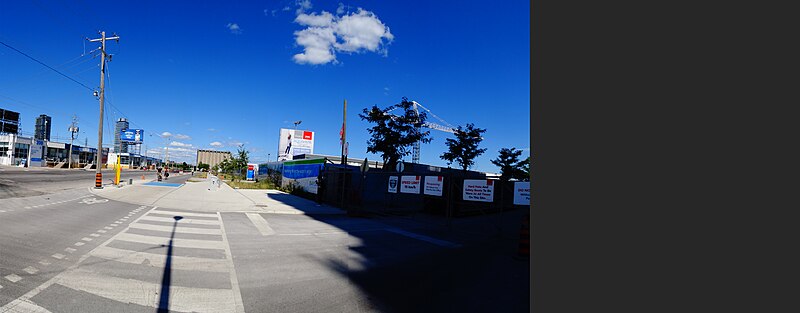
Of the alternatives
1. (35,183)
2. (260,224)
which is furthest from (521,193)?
(35,183)

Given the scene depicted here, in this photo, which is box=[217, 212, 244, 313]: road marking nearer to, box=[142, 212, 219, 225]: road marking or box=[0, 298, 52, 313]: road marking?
box=[0, 298, 52, 313]: road marking

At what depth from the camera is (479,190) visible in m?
11.6

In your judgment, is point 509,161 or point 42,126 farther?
point 42,126

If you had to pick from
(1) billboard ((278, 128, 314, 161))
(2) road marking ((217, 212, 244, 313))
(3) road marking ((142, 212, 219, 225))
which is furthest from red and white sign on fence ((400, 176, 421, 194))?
(1) billboard ((278, 128, 314, 161))

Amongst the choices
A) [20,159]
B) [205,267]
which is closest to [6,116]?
[20,159]

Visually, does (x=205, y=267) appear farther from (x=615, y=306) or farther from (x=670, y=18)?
(x=670, y=18)

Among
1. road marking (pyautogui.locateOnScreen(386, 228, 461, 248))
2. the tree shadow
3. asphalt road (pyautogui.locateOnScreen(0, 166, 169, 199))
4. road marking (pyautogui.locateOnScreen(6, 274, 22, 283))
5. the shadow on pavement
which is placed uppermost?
asphalt road (pyautogui.locateOnScreen(0, 166, 169, 199))

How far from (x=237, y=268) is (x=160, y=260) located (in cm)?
142

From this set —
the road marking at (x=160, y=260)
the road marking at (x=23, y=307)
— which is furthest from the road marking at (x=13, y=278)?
the road marking at (x=160, y=260)

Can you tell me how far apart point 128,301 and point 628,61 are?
18.0ft

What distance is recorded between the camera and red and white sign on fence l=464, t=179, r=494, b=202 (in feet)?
36.9

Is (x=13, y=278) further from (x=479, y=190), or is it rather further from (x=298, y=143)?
(x=298, y=143)

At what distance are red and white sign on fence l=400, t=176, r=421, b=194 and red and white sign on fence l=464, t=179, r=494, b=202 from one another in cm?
227

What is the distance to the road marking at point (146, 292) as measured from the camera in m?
4.11
